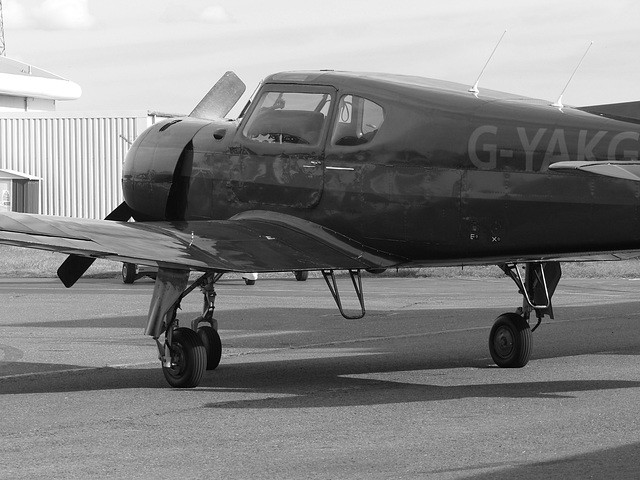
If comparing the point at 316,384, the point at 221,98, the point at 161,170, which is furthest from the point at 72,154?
the point at 316,384

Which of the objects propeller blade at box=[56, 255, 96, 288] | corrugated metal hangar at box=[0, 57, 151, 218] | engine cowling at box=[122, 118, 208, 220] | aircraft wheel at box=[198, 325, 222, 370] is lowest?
corrugated metal hangar at box=[0, 57, 151, 218]

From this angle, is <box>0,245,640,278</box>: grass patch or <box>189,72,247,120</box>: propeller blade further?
<box>0,245,640,278</box>: grass patch

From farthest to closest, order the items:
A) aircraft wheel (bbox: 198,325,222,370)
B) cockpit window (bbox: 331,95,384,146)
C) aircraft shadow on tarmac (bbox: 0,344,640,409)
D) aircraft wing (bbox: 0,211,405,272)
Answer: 1. aircraft wheel (bbox: 198,325,222,370)
2. cockpit window (bbox: 331,95,384,146)
3. aircraft shadow on tarmac (bbox: 0,344,640,409)
4. aircraft wing (bbox: 0,211,405,272)

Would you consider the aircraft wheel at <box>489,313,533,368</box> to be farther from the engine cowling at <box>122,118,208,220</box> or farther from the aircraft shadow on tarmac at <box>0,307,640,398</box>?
the engine cowling at <box>122,118,208,220</box>

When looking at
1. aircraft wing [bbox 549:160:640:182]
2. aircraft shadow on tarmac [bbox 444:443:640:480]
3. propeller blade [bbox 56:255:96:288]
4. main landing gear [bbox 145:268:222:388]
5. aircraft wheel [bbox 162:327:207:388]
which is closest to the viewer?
aircraft shadow on tarmac [bbox 444:443:640:480]

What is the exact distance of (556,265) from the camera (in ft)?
42.8

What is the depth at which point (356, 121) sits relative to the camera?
11.6 meters

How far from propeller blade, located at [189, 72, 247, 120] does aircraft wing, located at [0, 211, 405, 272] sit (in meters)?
2.77

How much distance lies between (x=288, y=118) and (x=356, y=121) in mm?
828

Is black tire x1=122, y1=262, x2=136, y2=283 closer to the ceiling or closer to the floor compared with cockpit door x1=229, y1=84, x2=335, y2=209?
closer to the floor

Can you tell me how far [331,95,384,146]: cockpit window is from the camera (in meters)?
11.5

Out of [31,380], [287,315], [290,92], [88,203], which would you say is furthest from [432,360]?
[88,203]

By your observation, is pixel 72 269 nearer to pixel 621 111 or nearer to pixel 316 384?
pixel 316 384

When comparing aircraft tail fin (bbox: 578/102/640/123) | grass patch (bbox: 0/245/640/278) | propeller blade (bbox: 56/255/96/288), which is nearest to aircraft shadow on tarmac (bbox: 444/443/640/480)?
aircraft tail fin (bbox: 578/102/640/123)
